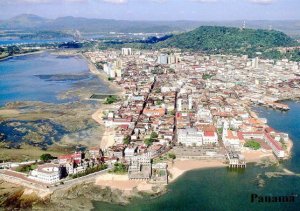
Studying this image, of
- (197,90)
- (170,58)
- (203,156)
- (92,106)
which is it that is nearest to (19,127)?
(92,106)

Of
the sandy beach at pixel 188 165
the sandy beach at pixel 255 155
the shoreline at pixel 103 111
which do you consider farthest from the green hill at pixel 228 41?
the sandy beach at pixel 188 165

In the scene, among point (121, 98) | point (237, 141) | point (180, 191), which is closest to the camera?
point (180, 191)

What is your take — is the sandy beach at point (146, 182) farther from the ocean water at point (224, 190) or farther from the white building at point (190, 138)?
the white building at point (190, 138)

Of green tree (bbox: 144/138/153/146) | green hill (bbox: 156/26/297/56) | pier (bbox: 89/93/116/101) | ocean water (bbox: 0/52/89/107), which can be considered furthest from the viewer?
green hill (bbox: 156/26/297/56)

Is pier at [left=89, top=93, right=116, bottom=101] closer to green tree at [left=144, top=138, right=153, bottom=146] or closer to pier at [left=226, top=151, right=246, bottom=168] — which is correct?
green tree at [left=144, top=138, right=153, bottom=146]

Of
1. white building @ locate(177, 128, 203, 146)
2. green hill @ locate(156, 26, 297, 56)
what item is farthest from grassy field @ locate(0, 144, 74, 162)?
green hill @ locate(156, 26, 297, 56)

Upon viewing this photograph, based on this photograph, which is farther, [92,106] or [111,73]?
[111,73]

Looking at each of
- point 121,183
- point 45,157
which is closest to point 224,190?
point 121,183

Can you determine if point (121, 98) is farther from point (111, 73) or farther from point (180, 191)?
point (180, 191)
